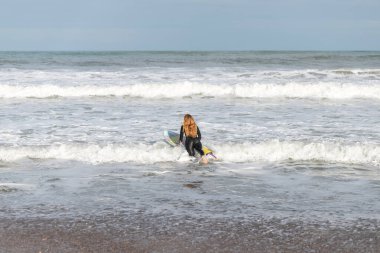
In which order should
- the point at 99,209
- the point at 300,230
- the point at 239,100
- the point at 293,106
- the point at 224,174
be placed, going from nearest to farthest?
the point at 300,230, the point at 99,209, the point at 224,174, the point at 293,106, the point at 239,100

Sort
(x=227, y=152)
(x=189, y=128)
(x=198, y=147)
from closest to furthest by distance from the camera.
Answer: (x=198, y=147) → (x=227, y=152) → (x=189, y=128)

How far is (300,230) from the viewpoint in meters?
6.15

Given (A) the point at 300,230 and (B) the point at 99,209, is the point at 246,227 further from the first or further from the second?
(B) the point at 99,209

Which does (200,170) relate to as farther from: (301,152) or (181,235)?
(181,235)

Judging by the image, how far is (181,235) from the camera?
19.6 ft

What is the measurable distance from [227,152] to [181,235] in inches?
210

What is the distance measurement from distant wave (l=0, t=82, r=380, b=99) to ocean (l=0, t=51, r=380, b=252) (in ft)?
6.31

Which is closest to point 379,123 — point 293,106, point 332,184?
point 293,106

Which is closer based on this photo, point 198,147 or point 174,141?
point 198,147

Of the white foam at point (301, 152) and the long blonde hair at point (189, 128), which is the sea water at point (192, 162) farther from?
the long blonde hair at point (189, 128)

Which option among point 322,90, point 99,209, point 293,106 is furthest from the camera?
point 322,90

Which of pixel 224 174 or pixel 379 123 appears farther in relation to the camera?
pixel 379 123

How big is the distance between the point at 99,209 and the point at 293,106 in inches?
540

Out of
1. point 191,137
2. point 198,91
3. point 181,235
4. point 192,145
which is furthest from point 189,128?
point 198,91
